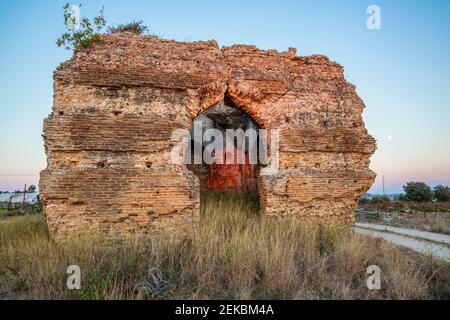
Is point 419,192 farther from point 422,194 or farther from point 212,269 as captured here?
point 212,269

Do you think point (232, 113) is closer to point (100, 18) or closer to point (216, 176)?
point (216, 176)

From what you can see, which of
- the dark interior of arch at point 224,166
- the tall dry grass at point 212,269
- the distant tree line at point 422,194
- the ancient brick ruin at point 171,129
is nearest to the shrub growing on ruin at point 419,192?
the distant tree line at point 422,194

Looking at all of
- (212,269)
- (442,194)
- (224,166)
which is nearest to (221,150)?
(224,166)

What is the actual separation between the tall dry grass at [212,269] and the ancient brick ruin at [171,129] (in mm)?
786

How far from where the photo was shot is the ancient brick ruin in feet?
20.7

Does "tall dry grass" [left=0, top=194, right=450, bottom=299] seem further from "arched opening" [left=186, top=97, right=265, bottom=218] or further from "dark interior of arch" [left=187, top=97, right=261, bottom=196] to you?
"dark interior of arch" [left=187, top=97, right=261, bottom=196]

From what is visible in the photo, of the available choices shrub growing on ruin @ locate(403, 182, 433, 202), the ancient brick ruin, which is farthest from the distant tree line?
the ancient brick ruin

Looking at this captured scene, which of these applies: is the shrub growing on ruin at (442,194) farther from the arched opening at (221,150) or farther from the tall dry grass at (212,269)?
the tall dry grass at (212,269)

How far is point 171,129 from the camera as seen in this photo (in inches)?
267

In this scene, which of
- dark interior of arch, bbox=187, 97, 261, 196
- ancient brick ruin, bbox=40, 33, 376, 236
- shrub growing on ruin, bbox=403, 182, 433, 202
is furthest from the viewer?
shrub growing on ruin, bbox=403, 182, 433, 202

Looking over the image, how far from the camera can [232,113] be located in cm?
1431

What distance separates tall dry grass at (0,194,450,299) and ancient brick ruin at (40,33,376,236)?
79 centimetres

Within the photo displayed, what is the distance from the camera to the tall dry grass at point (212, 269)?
4043 mm
